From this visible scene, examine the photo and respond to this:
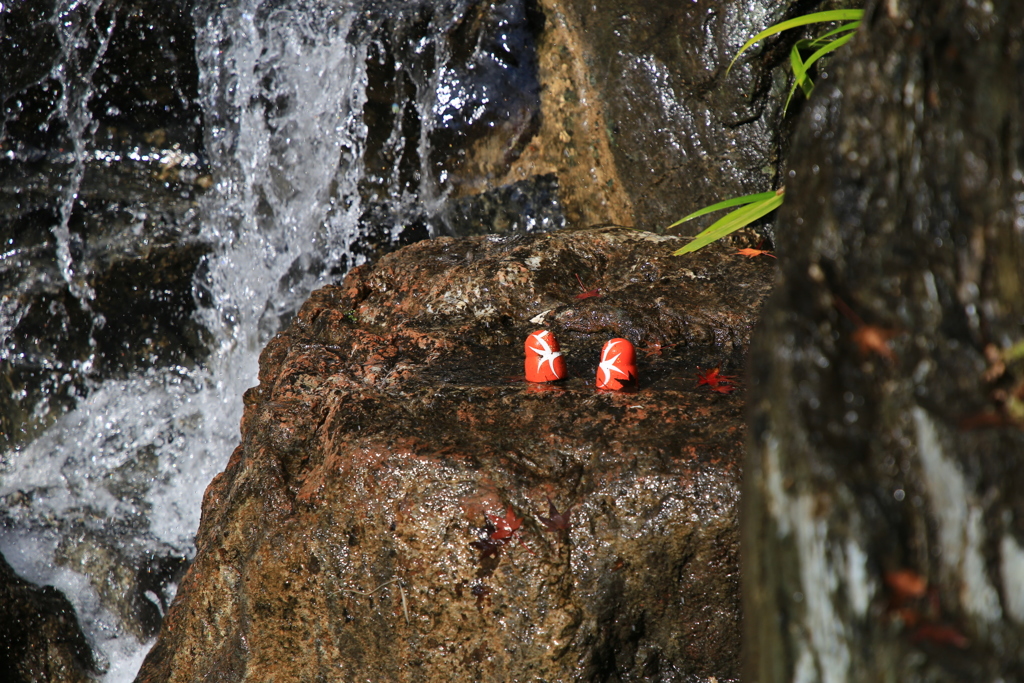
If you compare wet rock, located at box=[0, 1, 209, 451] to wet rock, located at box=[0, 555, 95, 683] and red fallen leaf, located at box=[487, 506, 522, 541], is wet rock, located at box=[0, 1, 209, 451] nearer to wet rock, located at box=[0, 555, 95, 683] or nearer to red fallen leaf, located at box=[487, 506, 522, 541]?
wet rock, located at box=[0, 555, 95, 683]

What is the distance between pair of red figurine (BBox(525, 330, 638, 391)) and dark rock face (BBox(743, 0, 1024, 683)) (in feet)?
4.99

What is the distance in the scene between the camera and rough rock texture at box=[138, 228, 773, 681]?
2.31 m

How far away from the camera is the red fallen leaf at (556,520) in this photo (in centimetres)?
234

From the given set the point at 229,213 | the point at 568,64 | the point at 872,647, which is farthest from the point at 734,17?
the point at 229,213

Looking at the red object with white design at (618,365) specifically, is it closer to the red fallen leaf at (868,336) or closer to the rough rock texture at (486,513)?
the rough rock texture at (486,513)

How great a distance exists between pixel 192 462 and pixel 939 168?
5.54m

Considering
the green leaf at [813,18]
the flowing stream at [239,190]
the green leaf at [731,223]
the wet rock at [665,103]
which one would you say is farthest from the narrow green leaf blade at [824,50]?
the flowing stream at [239,190]

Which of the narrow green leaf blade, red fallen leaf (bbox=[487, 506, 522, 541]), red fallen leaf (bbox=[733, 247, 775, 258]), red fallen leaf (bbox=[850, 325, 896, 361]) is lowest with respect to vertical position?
red fallen leaf (bbox=[487, 506, 522, 541])

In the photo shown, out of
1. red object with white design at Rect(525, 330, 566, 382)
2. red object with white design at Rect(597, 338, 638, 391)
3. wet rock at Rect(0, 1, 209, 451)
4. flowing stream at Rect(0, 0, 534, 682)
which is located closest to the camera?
red object with white design at Rect(597, 338, 638, 391)

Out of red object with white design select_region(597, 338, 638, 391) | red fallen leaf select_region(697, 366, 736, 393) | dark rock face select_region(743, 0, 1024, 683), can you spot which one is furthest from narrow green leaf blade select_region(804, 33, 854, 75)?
dark rock face select_region(743, 0, 1024, 683)

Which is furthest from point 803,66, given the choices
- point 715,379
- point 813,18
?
point 715,379

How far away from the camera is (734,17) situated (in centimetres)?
409

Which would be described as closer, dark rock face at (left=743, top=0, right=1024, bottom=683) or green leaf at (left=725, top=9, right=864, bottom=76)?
dark rock face at (left=743, top=0, right=1024, bottom=683)

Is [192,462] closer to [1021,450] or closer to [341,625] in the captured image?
[341,625]
